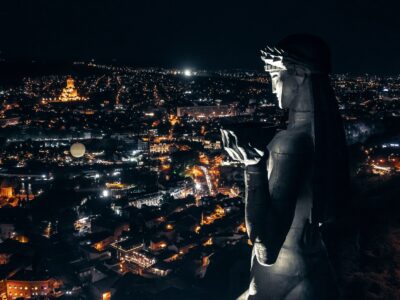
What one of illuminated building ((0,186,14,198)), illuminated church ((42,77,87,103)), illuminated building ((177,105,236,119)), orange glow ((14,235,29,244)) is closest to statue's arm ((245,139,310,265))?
orange glow ((14,235,29,244))

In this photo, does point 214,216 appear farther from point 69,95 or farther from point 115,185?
point 69,95

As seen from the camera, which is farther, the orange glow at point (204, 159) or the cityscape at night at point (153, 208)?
the orange glow at point (204, 159)

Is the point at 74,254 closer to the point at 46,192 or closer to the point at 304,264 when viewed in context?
the point at 46,192

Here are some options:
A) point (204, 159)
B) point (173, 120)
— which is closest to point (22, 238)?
point (204, 159)

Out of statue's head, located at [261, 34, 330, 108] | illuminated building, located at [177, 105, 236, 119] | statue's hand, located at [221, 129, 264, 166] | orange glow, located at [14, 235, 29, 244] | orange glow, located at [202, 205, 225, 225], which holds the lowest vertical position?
orange glow, located at [14, 235, 29, 244]

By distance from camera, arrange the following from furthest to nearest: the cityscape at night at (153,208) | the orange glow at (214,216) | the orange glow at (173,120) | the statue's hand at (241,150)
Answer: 1. the orange glow at (173,120)
2. the orange glow at (214,216)
3. the cityscape at night at (153,208)
4. the statue's hand at (241,150)

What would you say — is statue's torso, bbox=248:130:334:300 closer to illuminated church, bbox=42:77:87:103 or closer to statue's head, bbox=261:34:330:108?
statue's head, bbox=261:34:330:108

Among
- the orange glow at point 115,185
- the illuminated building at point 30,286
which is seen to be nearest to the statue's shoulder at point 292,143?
the illuminated building at point 30,286

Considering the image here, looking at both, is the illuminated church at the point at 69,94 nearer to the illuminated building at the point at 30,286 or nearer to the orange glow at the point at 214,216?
the orange glow at the point at 214,216
